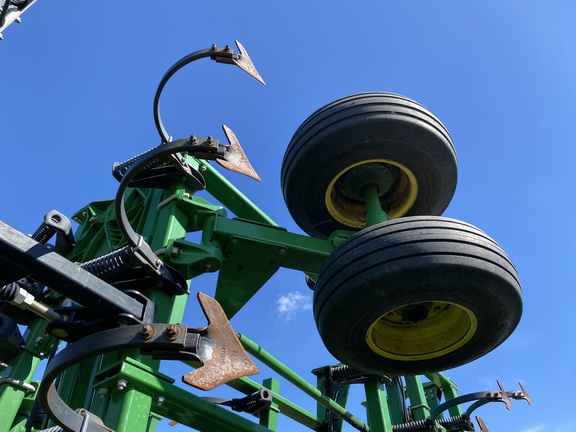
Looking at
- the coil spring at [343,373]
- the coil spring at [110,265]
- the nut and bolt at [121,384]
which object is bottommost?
the nut and bolt at [121,384]

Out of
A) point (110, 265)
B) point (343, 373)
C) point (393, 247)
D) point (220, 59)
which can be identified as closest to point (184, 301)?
point (110, 265)

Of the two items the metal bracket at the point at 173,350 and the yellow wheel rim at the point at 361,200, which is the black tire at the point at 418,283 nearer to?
the yellow wheel rim at the point at 361,200

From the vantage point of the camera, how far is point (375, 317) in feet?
9.30

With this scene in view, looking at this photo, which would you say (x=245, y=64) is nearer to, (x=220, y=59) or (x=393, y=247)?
(x=220, y=59)

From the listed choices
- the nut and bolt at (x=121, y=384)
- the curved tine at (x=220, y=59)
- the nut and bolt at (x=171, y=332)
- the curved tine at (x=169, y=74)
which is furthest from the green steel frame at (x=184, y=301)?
the curved tine at (x=220, y=59)

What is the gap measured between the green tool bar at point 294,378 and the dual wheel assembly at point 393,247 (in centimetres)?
74

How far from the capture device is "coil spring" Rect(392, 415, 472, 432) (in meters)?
4.90

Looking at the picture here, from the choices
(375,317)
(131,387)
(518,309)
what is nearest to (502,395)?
(518,309)

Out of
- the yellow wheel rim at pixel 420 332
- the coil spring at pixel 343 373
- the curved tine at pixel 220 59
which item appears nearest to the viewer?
the curved tine at pixel 220 59

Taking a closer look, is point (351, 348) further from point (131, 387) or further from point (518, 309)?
point (131, 387)

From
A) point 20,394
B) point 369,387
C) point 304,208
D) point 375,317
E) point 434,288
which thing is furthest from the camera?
point 369,387

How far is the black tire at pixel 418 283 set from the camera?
8.52 ft

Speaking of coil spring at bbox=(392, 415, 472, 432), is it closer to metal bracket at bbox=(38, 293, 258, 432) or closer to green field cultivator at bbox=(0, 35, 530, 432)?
green field cultivator at bbox=(0, 35, 530, 432)

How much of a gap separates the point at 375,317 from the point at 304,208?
136cm
